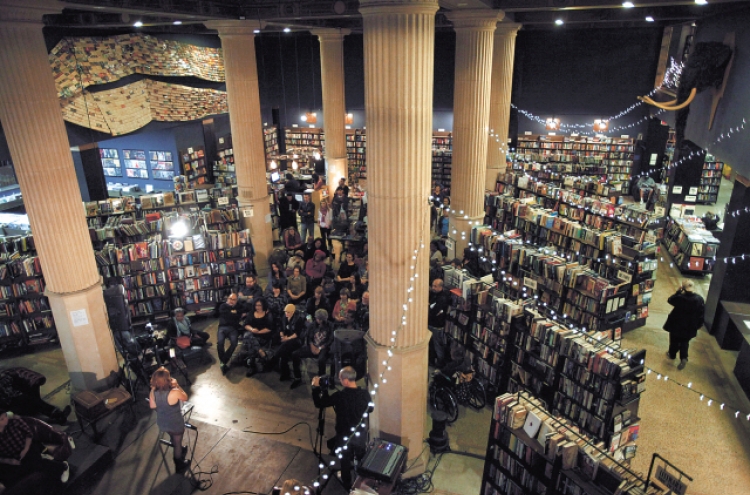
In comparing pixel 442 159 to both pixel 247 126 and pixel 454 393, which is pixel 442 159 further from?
pixel 454 393

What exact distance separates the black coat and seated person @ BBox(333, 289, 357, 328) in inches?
198

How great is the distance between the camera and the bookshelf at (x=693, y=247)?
35.7 ft

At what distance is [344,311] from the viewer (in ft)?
26.6

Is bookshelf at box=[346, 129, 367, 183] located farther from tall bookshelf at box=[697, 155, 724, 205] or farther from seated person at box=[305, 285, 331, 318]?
tall bookshelf at box=[697, 155, 724, 205]

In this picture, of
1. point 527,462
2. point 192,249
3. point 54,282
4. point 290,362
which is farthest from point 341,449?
point 192,249

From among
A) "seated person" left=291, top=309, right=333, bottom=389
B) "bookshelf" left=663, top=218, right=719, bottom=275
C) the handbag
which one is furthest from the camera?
"bookshelf" left=663, top=218, right=719, bottom=275

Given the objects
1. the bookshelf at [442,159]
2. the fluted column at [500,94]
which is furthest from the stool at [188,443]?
the bookshelf at [442,159]

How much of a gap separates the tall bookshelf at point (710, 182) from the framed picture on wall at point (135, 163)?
18.1 meters

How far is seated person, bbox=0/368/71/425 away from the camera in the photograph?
21.6ft

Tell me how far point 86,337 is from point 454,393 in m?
5.36

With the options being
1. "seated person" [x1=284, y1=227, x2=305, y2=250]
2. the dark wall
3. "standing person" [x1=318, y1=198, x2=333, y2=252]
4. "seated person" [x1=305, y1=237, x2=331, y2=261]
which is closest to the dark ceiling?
the dark wall

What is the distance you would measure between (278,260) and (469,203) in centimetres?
424

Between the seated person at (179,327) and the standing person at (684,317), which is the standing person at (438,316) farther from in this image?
the seated person at (179,327)

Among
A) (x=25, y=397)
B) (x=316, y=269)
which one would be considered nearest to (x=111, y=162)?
(x=316, y=269)
